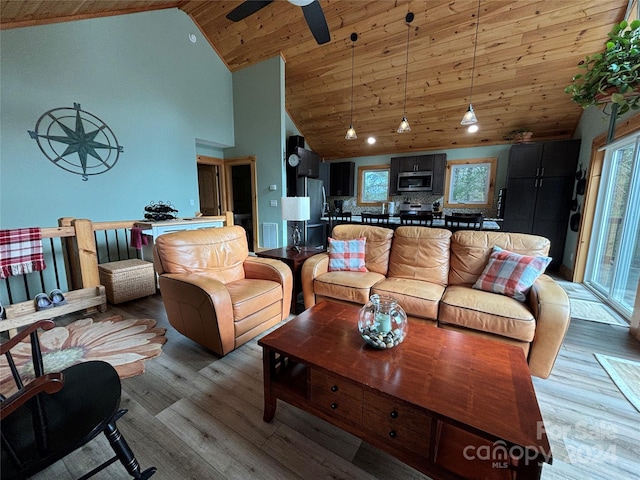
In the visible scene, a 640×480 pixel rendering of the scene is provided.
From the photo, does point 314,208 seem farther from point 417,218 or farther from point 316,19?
point 316,19

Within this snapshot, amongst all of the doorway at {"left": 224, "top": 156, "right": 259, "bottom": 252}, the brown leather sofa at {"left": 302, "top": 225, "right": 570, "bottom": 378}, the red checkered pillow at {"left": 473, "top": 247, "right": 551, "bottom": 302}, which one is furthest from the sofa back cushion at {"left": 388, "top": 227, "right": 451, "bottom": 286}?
the doorway at {"left": 224, "top": 156, "right": 259, "bottom": 252}

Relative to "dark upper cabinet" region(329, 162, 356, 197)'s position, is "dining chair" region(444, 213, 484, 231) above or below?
below

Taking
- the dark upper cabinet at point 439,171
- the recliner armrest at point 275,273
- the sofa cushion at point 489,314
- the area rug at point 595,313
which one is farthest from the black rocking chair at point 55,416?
the dark upper cabinet at point 439,171

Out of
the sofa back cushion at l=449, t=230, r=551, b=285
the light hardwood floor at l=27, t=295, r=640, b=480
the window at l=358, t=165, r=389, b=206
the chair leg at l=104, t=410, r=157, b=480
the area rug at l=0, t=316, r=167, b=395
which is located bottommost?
the light hardwood floor at l=27, t=295, r=640, b=480

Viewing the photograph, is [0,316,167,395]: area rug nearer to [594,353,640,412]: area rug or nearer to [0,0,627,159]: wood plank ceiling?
[594,353,640,412]: area rug

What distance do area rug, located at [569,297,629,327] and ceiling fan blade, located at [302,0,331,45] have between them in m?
3.87

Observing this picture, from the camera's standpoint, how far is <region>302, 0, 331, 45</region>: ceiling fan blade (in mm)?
2188

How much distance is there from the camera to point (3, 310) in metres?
2.38

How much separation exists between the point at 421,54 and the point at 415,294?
150 inches

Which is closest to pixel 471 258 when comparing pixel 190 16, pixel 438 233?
pixel 438 233

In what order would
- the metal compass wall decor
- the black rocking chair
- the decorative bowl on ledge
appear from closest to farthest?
the black rocking chair → the decorative bowl on ledge → the metal compass wall decor

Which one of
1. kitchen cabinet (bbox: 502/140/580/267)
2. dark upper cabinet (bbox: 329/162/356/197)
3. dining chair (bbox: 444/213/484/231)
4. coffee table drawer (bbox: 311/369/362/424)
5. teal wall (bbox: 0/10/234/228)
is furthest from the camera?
dark upper cabinet (bbox: 329/162/356/197)

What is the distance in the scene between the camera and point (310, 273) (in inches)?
107

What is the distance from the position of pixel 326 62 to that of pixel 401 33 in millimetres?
1303
